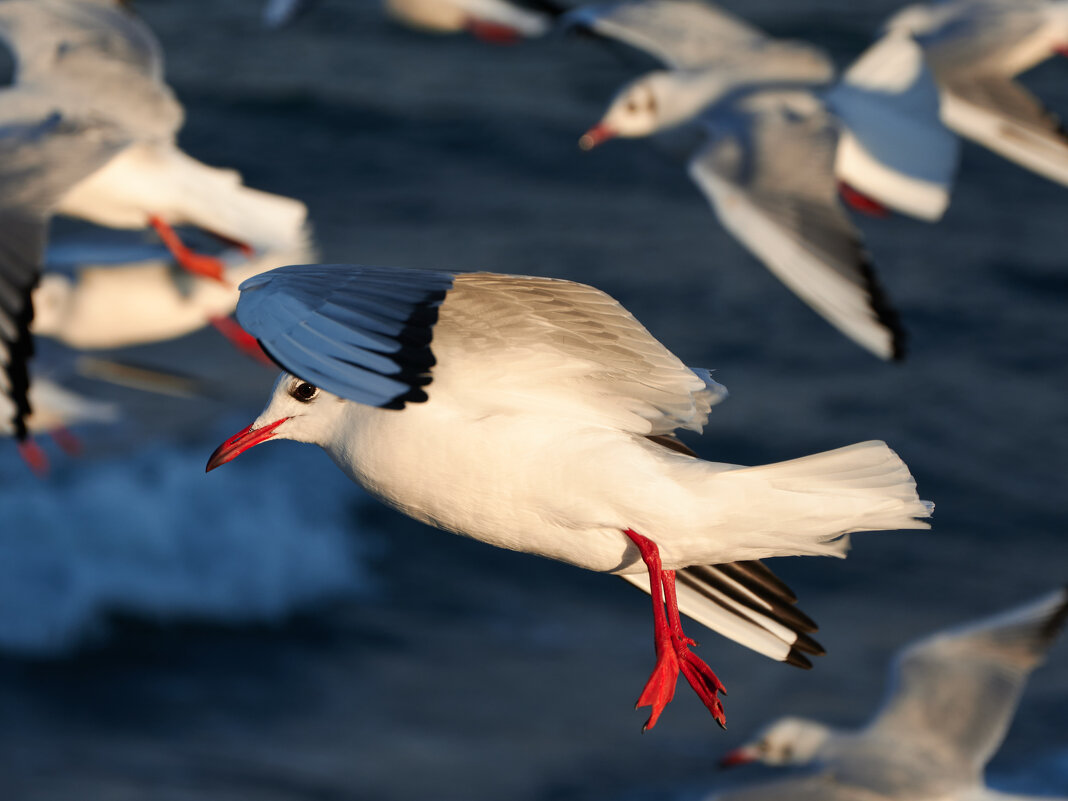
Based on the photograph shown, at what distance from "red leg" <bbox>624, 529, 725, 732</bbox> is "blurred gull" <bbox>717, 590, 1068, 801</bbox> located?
106 inches

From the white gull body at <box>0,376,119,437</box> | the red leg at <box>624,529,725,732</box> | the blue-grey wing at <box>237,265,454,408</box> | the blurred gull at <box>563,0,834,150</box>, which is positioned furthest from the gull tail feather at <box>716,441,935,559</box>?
the white gull body at <box>0,376,119,437</box>

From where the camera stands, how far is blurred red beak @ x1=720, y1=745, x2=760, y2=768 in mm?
5859

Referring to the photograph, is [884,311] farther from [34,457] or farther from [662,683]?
[34,457]

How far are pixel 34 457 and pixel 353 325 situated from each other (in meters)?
6.56

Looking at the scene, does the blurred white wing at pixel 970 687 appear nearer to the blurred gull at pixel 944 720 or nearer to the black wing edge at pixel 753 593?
the blurred gull at pixel 944 720

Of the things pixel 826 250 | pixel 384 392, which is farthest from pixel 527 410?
pixel 826 250

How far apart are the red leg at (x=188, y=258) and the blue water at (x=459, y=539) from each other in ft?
6.95

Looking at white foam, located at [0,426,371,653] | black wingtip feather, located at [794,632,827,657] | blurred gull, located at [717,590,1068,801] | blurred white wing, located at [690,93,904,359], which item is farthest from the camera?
white foam, located at [0,426,371,653]

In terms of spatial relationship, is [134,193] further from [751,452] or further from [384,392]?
[751,452]

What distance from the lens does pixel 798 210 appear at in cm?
489

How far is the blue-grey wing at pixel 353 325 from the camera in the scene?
2025 mm

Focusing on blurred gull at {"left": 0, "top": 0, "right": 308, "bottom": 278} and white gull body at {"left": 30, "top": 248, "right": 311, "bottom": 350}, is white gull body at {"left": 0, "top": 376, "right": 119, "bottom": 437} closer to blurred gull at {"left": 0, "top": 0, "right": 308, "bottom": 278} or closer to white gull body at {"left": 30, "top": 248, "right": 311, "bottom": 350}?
white gull body at {"left": 30, "top": 248, "right": 311, "bottom": 350}

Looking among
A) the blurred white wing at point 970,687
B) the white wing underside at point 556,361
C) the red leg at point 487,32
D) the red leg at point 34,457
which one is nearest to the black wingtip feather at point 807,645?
the white wing underside at point 556,361

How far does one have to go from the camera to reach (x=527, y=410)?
7.66 ft
